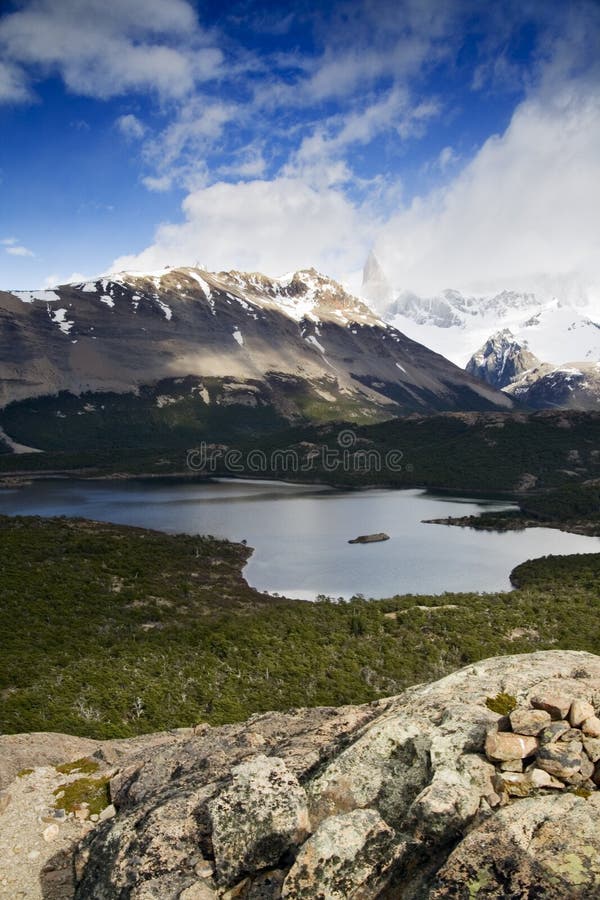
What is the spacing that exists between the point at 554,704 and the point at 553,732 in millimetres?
834

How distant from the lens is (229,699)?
3831 centimetres

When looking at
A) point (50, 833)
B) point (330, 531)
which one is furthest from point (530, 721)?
point (330, 531)

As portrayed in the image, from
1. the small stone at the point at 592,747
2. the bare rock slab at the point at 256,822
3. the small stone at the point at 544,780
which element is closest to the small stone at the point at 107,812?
the bare rock slab at the point at 256,822

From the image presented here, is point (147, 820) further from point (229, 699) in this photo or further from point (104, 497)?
point (104, 497)

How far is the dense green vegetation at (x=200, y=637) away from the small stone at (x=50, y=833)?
17013 millimetres

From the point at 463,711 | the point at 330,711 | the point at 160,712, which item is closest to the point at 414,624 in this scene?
the point at 160,712

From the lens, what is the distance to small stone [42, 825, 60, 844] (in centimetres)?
1500

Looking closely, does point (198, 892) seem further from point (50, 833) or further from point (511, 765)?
point (50, 833)

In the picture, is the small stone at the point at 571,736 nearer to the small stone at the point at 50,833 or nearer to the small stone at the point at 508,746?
the small stone at the point at 508,746

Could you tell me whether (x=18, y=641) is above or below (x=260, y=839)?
below

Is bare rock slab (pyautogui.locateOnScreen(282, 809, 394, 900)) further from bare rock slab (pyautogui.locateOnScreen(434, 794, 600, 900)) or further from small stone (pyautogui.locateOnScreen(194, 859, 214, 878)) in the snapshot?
small stone (pyautogui.locateOnScreen(194, 859, 214, 878))

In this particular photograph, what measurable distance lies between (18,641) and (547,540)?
347 feet

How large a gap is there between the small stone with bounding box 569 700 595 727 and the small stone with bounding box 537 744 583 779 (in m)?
0.76

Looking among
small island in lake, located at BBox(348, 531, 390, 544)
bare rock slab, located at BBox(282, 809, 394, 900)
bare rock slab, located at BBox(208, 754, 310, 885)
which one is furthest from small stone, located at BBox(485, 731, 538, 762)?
small island in lake, located at BBox(348, 531, 390, 544)
